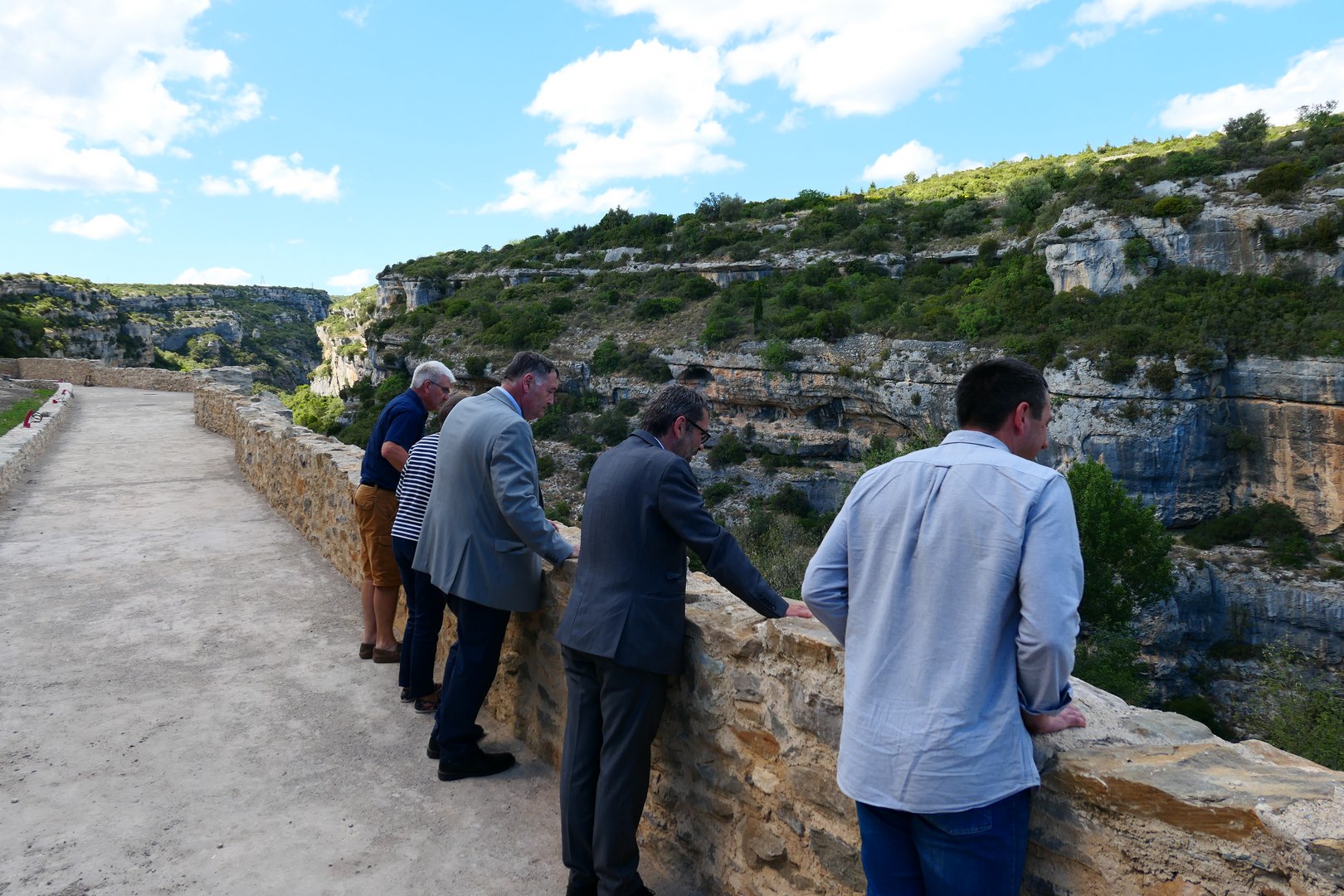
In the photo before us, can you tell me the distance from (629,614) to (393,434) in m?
2.43

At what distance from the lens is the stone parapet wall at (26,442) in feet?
29.7

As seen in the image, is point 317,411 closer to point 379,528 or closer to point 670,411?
point 379,528

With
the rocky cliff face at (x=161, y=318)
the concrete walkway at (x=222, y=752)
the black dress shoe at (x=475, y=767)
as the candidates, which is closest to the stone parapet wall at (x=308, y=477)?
the concrete walkway at (x=222, y=752)

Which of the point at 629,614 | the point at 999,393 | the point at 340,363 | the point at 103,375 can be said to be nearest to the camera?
the point at 999,393

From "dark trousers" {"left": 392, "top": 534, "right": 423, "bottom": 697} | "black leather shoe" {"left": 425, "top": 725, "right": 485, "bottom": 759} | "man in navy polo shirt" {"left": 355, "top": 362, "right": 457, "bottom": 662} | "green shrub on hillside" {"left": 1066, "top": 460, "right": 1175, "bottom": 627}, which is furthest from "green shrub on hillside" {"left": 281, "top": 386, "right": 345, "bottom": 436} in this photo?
"black leather shoe" {"left": 425, "top": 725, "right": 485, "bottom": 759}

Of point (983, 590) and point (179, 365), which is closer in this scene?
point (983, 590)

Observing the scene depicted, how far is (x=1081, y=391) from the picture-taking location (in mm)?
31812

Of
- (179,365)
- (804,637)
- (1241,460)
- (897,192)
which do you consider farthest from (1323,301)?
(179,365)

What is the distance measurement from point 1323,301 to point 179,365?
217ft

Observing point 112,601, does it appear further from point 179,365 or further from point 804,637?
point 179,365

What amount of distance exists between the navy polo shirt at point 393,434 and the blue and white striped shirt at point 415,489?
0.39 meters

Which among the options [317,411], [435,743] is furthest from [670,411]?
[317,411]

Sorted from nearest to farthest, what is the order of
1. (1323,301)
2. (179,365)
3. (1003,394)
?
(1003,394), (1323,301), (179,365)

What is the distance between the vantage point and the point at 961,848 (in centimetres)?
147
